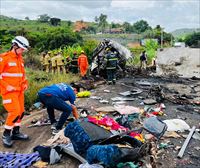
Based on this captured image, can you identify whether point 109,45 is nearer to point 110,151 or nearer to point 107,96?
point 107,96

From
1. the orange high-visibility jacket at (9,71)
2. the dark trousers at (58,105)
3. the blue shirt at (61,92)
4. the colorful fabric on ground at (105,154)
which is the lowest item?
the colorful fabric on ground at (105,154)

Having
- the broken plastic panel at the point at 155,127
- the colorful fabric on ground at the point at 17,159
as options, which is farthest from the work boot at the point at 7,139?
the broken plastic panel at the point at 155,127

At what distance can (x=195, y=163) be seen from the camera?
5.02m

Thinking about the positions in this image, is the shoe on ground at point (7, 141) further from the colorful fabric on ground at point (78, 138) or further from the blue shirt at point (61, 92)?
the colorful fabric on ground at point (78, 138)

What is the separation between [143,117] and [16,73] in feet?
10.0

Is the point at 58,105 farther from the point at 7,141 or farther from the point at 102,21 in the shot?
the point at 102,21

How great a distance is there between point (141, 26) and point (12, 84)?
235 ft

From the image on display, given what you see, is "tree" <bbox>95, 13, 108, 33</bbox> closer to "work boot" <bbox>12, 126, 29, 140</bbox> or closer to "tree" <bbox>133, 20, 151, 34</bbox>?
"tree" <bbox>133, 20, 151, 34</bbox>

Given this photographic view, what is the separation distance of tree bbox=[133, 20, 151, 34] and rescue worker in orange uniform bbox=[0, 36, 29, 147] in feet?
222

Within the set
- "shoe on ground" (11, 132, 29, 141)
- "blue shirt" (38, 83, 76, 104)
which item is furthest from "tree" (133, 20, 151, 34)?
"shoe on ground" (11, 132, 29, 141)

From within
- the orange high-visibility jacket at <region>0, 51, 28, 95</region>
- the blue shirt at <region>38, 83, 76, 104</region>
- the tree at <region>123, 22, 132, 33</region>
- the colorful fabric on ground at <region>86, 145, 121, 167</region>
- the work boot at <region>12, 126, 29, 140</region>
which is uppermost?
the tree at <region>123, 22, 132, 33</region>

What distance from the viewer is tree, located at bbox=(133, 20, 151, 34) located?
2864 inches

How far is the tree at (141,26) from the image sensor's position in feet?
239

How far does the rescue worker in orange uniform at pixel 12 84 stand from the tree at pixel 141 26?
2669 inches
